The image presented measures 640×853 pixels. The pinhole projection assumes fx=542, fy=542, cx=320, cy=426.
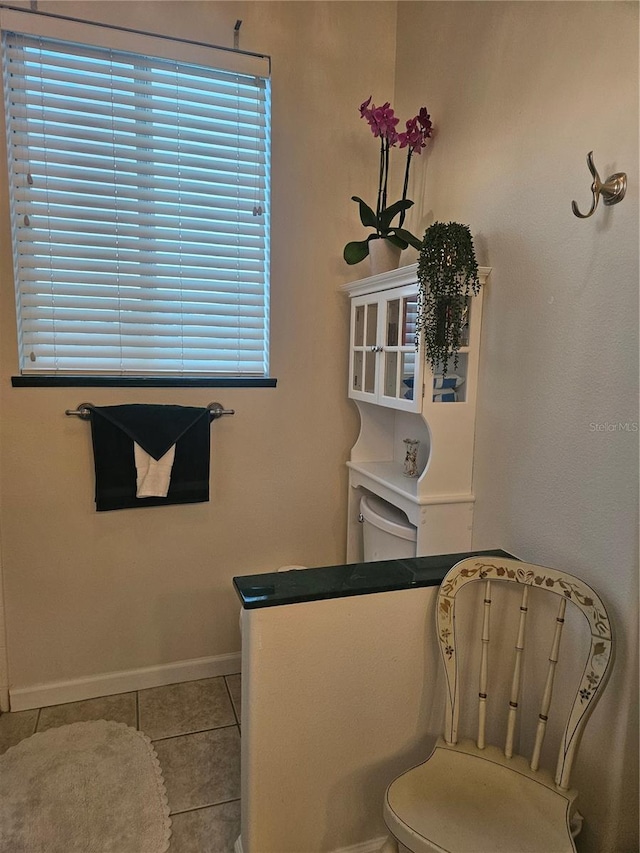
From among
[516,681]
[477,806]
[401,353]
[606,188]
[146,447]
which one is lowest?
[477,806]

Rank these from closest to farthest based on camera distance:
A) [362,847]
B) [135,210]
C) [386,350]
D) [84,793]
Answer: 1. [362,847]
2. [84,793]
3. [386,350]
4. [135,210]

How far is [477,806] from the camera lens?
46.3 inches

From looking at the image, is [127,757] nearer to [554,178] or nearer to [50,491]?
[50,491]

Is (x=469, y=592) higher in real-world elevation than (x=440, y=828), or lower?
higher

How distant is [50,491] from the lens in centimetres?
200

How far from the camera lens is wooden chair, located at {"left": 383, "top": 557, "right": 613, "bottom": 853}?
1.11 meters

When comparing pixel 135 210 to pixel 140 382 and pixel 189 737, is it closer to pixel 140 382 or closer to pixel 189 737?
pixel 140 382

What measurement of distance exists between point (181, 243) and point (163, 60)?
2.07ft

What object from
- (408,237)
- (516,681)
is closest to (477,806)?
(516,681)

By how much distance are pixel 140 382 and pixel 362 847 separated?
1.62m

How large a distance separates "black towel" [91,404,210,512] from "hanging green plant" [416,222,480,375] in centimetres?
95

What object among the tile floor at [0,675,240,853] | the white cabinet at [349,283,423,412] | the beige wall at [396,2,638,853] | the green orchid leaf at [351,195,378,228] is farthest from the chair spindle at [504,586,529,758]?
the green orchid leaf at [351,195,378,228]

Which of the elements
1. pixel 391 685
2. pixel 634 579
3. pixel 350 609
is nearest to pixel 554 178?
pixel 634 579

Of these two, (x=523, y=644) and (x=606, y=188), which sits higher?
(x=606, y=188)
